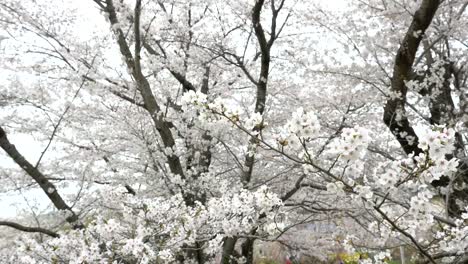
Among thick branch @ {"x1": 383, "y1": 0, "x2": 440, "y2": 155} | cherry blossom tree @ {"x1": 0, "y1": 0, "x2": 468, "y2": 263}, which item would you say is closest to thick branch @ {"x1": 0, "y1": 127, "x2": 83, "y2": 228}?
cherry blossom tree @ {"x1": 0, "y1": 0, "x2": 468, "y2": 263}

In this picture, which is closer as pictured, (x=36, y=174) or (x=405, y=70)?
(x=405, y=70)

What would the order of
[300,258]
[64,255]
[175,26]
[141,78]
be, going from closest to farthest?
[64,255] → [141,78] → [175,26] → [300,258]

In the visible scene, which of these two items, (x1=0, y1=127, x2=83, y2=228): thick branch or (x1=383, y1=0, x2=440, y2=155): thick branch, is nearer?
(x1=383, y1=0, x2=440, y2=155): thick branch

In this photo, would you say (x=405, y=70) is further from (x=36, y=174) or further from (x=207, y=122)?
(x=36, y=174)

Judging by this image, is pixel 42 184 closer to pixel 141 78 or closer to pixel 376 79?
pixel 141 78

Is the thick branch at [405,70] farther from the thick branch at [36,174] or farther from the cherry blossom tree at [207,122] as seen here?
the thick branch at [36,174]

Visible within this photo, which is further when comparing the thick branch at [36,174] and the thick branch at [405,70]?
the thick branch at [36,174]

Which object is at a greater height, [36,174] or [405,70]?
[405,70]

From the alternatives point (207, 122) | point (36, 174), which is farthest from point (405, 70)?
point (36, 174)

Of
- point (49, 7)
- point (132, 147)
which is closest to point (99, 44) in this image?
point (49, 7)

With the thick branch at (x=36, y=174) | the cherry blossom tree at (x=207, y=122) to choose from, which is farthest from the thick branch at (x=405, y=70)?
the thick branch at (x=36, y=174)

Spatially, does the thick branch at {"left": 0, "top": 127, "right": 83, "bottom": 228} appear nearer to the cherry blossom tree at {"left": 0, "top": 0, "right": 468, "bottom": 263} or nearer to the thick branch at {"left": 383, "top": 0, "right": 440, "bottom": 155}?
the cherry blossom tree at {"left": 0, "top": 0, "right": 468, "bottom": 263}

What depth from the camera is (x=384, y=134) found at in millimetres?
7793

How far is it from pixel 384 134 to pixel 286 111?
1832 millimetres
